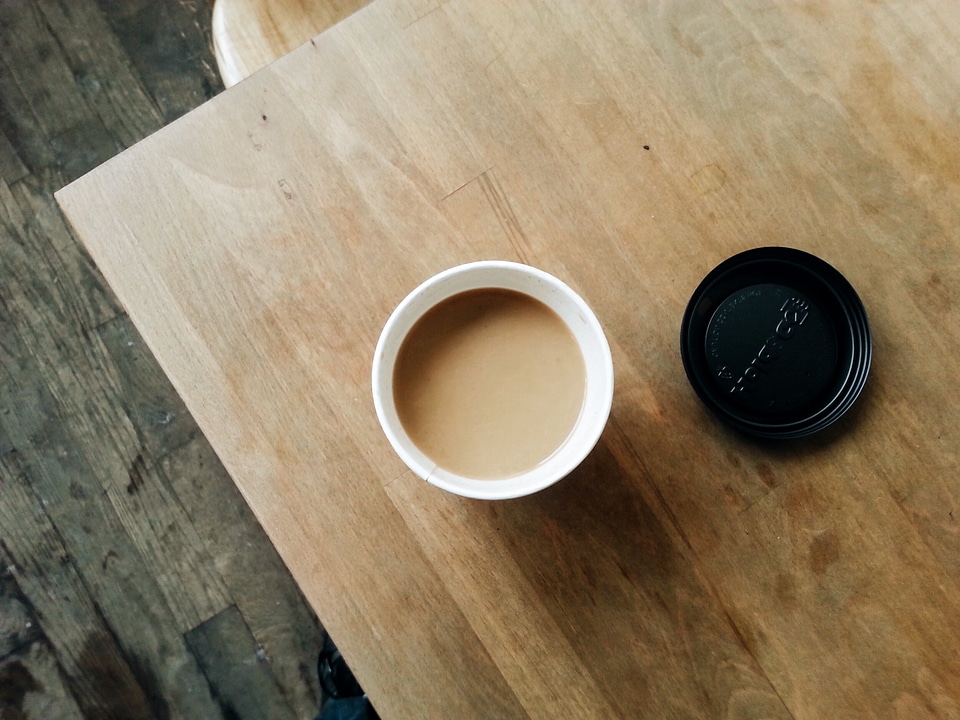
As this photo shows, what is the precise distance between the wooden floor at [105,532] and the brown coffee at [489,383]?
0.76m

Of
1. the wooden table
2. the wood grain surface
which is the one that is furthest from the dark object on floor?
the wood grain surface

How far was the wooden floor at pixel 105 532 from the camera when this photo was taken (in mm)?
1237

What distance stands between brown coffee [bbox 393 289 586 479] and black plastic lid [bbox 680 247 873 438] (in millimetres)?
140

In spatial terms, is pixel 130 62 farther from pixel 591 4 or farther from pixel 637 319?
pixel 637 319

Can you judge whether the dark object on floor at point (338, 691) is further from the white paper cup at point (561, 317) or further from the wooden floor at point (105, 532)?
the white paper cup at point (561, 317)

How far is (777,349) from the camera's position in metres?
0.68

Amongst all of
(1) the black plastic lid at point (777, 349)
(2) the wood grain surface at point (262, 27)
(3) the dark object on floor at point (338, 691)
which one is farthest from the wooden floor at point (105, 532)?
(1) the black plastic lid at point (777, 349)

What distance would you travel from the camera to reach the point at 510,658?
690 mm

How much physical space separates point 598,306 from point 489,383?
150 mm

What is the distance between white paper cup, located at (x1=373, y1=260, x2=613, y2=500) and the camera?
1.91 feet

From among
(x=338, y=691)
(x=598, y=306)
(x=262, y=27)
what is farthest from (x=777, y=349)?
(x=338, y=691)

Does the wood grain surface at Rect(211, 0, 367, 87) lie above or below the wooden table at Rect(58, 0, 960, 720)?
above

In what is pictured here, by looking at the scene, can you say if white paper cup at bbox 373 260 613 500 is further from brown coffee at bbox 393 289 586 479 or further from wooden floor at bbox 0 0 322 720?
wooden floor at bbox 0 0 322 720

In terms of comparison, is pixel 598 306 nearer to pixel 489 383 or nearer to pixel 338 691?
pixel 489 383
